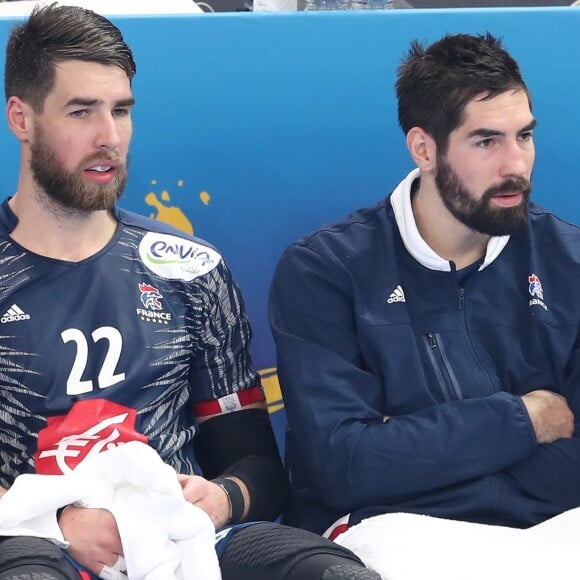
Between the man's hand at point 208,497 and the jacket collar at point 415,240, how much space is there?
0.53 m

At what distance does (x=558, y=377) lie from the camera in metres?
1.99

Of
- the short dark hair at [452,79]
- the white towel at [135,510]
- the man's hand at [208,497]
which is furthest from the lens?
the short dark hair at [452,79]

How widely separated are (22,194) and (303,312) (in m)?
0.50

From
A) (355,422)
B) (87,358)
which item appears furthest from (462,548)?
(87,358)

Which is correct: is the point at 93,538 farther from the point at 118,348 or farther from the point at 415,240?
the point at 415,240

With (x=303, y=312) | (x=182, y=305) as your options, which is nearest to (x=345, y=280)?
(x=303, y=312)

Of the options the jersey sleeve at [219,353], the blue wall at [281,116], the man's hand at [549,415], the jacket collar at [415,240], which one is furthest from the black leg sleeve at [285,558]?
the blue wall at [281,116]

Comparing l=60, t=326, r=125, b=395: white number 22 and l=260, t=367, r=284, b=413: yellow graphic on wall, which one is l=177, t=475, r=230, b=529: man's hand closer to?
l=60, t=326, r=125, b=395: white number 22

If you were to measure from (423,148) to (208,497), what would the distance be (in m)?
0.74

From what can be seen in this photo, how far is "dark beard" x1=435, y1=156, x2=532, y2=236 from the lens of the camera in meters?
1.96

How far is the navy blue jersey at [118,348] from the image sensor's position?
1.80m

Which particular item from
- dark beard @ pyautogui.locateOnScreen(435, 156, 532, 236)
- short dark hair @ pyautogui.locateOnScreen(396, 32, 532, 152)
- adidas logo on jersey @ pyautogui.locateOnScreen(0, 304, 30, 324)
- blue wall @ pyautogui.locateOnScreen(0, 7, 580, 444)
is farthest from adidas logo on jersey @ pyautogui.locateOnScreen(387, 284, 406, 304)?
adidas logo on jersey @ pyautogui.locateOnScreen(0, 304, 30, 324)

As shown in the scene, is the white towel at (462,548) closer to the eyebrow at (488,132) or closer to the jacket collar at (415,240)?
the jacket collar at (415,240)

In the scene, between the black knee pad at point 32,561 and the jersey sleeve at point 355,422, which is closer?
the black knee pad at point 32,561
